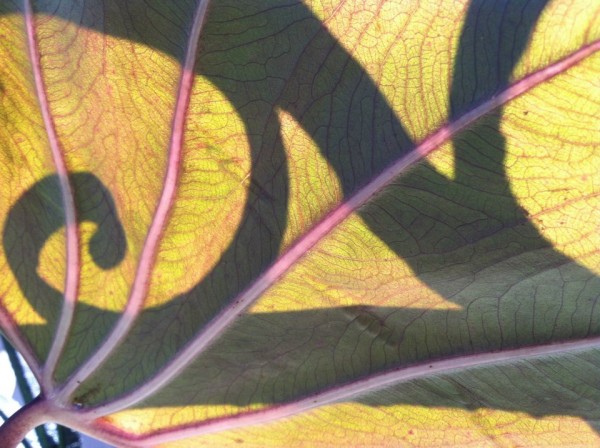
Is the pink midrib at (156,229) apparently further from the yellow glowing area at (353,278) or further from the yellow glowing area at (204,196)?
the yellow glowing area at (353,278)

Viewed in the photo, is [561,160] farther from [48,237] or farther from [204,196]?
[48,237]

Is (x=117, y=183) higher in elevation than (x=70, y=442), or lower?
higher

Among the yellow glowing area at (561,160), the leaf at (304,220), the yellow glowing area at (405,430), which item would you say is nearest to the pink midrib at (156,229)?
the leaf at (304,220)

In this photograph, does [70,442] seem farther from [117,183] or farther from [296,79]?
[296,79]

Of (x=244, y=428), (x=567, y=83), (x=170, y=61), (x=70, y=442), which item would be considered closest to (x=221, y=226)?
(x=170, y=61)

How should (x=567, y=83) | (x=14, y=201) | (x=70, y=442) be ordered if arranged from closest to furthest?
1. (x=567, y=83)
2. (x=14, y=201)
3. (x=70, y=442)

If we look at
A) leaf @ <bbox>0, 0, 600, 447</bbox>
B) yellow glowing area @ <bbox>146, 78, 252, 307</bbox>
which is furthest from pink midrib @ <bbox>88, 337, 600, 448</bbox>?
yellow glowing area @ <bbox>146, 78, 252, 307</bbox>
